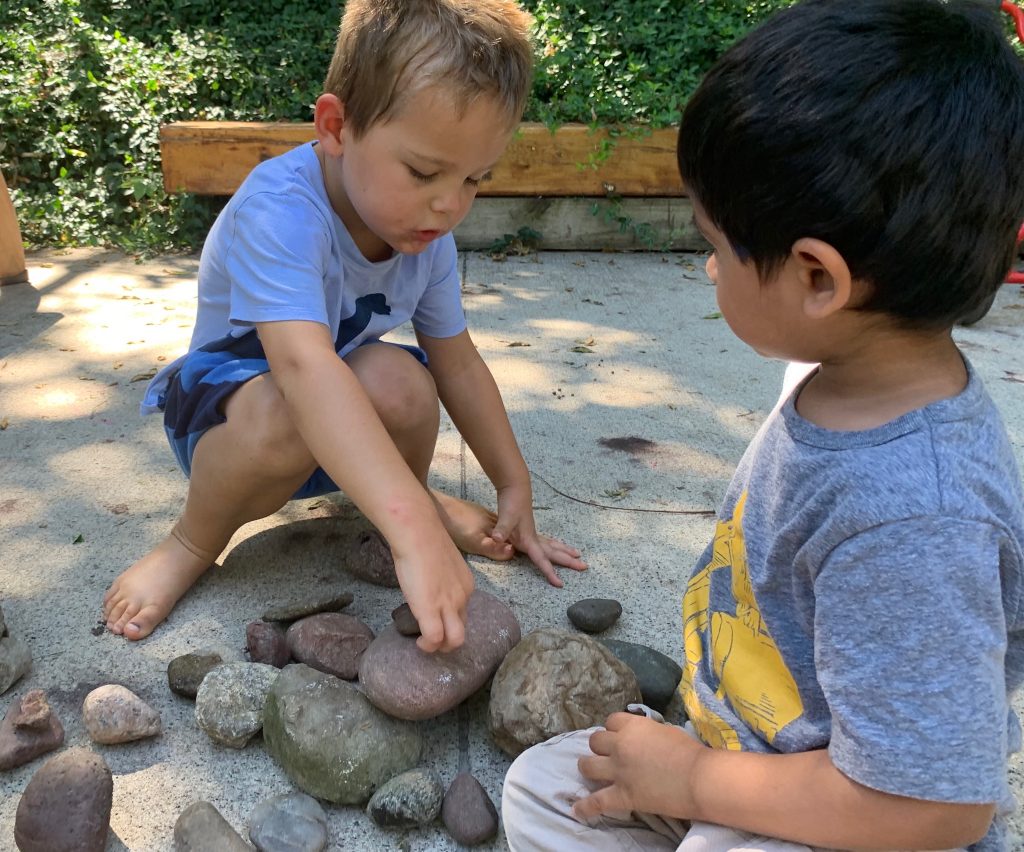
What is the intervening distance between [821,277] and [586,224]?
14.5ft

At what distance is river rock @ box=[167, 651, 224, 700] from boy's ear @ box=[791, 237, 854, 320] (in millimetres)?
1269

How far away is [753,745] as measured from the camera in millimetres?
1194

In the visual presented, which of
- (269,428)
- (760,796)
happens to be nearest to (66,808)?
(269,428)

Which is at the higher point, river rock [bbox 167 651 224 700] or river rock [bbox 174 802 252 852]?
river rock [bbox 174 802 252 852]

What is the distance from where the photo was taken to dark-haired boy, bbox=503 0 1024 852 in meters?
0.93

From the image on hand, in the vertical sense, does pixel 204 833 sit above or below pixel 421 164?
below

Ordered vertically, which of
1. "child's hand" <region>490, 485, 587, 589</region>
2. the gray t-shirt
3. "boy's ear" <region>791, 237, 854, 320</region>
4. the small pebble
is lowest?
"child's hand" <region>490, 485, 587, 589</region>

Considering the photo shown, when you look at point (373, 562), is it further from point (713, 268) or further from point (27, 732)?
point (713, 268)

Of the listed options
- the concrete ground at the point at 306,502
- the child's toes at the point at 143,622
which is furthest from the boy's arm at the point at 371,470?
the child's toes at the point at 143,622

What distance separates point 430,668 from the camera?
158 cm

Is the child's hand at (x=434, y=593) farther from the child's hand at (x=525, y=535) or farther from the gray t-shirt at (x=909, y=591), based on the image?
the child's hand at (x=525, y=535)

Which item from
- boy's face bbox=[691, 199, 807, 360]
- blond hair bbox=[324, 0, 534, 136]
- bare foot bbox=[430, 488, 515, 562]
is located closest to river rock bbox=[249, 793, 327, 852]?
bare foot bbox=[430, 488, 515, 562]

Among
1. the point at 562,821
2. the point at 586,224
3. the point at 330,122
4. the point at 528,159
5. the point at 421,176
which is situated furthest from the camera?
the point at 586,224

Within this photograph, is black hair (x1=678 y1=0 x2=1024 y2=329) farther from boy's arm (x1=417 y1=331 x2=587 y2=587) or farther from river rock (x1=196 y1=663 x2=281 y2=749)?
boy's arm (x1=417 y1=331 x2=587 y2=587)
